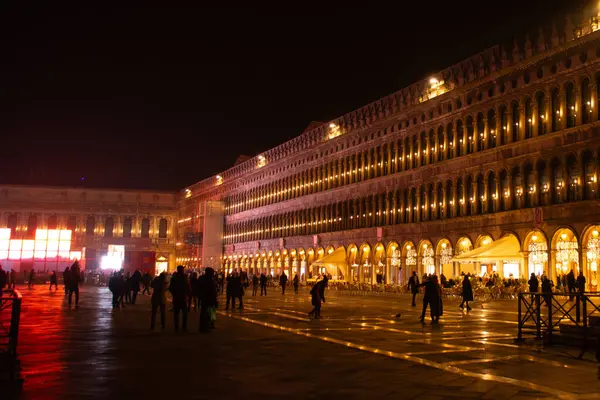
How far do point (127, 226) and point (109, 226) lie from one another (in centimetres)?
301

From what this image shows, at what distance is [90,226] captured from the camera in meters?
106

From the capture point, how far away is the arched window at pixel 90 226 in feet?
A: 346

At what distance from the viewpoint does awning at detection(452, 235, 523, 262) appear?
35438 millimetres

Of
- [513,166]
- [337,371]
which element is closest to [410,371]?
[337,371]

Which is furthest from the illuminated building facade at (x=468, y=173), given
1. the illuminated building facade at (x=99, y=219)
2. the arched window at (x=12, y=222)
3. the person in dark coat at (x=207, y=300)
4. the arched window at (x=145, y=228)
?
the arched window at (x=12, y=222)

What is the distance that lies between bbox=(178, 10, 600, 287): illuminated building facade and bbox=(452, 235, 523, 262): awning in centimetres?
12

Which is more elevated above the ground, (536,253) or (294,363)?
(536,253)

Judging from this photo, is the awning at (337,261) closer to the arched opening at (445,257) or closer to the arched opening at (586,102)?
the arched opening at (445,257)

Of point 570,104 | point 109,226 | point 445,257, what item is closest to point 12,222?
point 109,226

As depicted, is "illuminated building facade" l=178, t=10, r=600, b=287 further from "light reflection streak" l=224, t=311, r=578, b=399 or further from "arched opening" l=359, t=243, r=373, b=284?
"light reflection streak" l=224, t=311, r=578, b=399

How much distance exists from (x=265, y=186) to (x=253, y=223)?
5.42m

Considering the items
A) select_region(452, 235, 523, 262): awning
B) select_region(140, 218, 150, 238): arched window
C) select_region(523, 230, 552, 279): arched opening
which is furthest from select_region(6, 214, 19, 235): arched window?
select_region(523, 230, 552, 279): arched opening

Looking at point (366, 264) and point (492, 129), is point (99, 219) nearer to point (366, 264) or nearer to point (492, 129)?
point (366, 264)

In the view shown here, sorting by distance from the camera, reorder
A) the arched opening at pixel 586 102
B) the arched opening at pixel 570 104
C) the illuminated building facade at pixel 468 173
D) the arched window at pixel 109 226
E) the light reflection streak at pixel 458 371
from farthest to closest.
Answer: the arched window at pixel 109 226 → the arched opening at pixel 570 104 → the illuminated building facade at pixel 468 173 → the arched opening at pixel 586 102 → the light reflection streak at pixel 458 371
